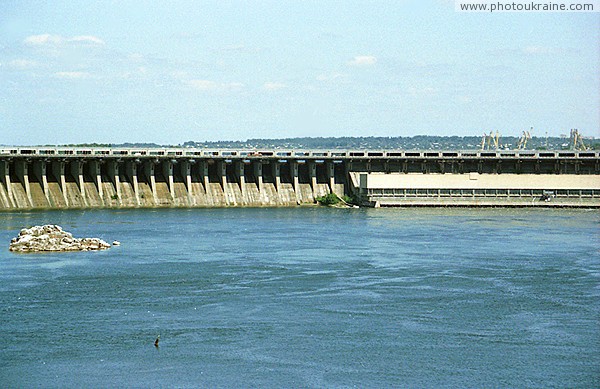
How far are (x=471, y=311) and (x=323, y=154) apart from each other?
61.2 meters

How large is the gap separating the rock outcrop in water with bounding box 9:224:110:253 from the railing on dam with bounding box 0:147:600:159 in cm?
2999

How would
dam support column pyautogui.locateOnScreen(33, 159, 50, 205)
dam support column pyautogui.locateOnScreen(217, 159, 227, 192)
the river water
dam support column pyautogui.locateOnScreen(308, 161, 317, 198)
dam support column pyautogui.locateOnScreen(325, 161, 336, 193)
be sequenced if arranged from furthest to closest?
dam support column pyautogui.locateOnScreen(325, 161, 336, 193) → dam support column pyautogui.locateOnScreen(308, 161, 317, 198) → dam support column pyautogui.locateOnScreen(217, 159, 227, 192) → dam support column pyautogui.locateOnScreen(33, 159, 50, 205) → the river water

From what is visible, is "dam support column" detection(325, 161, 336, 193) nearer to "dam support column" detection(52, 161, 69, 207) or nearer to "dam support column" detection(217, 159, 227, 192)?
"dam support column" detection(217, 159, 227, 192)

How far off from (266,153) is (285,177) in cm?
305

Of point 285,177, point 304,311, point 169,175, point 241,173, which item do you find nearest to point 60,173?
point 169,175

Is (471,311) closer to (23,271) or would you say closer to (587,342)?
(587,342)

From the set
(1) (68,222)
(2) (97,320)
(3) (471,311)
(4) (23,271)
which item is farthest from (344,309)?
(1) (68,222)

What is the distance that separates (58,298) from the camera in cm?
4138

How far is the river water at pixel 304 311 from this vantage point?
30469mm

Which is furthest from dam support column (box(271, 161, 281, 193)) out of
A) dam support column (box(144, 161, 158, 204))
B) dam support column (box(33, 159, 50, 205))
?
dam support column (box(33, 159, 50, 205))

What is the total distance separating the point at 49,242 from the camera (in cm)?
5691

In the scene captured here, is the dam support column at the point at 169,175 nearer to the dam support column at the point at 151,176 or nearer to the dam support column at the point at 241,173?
the dam support column at the point at 151,176

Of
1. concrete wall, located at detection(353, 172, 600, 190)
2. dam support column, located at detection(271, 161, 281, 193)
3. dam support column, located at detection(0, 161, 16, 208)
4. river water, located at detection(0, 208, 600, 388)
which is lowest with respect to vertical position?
river water, located at detection(0, 208, 600, 388)

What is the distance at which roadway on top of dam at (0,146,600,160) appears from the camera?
292 ft
